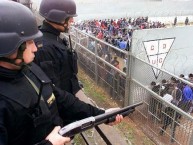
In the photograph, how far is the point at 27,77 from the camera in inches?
77.2

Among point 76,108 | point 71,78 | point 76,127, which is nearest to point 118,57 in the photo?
point 71,78

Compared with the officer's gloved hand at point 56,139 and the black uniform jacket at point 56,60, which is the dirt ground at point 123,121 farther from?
the officer's gloved hand at point 56,139

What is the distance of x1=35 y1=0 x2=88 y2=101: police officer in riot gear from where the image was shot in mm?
2889

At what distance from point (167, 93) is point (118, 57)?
1.50 m

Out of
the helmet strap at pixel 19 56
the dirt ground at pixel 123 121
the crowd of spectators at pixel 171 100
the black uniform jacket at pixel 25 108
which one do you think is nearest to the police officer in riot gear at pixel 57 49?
the black uniform jacket at pixel 25 108

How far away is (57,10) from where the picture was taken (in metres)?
3.28

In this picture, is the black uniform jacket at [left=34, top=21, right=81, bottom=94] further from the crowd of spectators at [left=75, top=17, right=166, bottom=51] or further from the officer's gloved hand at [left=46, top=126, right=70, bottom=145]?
the crowd of spectators at [left=75, top=17, right=166, bottom=51]

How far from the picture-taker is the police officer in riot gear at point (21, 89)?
68.0 inches

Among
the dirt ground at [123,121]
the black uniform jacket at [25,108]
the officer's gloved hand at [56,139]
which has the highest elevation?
the black uniform jacket at [25,108]

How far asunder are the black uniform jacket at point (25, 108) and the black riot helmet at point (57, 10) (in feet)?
3.91

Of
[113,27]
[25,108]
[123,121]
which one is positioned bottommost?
[123,121]

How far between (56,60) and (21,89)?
1.16m

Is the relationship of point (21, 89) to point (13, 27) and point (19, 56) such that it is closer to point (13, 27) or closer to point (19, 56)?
point (19, 56)

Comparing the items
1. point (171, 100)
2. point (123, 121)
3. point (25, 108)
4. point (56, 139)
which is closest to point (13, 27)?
point (25, 108)
